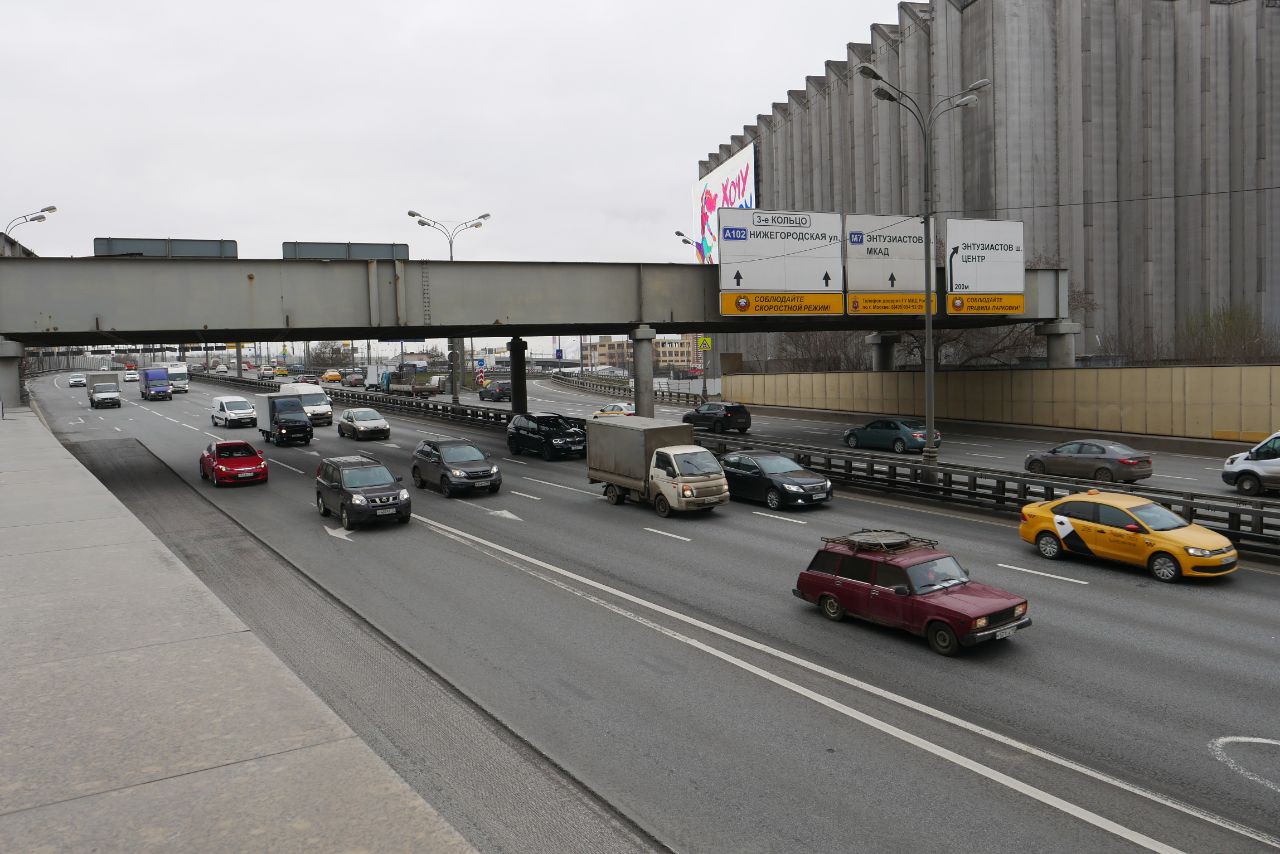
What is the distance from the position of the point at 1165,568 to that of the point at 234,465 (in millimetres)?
27183

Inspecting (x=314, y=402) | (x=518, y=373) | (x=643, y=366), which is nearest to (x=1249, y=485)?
(x=643, y=366)

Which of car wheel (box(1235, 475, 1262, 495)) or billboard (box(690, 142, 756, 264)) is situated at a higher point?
billboard (box(690, 142, 756, 264))

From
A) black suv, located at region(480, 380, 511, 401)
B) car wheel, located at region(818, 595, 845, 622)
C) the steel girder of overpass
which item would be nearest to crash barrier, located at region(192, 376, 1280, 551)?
the steel girder of overpass

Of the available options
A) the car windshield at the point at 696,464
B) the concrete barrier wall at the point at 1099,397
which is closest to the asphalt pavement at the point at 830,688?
the car windshield at the point at 696,464

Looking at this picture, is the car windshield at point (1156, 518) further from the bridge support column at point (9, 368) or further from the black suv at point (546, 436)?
the bridge support column at point (9, 368)

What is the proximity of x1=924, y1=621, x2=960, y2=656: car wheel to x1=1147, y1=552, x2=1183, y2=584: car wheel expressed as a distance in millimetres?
6484

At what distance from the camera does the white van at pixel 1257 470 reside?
24234 mm

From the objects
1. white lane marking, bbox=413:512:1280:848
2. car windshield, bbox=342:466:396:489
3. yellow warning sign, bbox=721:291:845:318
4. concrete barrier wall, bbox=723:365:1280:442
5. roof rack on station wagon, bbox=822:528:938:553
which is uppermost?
yellow warning sign, bbox=721:291:845:318

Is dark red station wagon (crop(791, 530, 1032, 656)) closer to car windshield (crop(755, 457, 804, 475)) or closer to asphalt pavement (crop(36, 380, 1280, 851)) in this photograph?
asphalt pavement (crop(36, 380, 1280, 851))

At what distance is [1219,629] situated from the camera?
1289 centimetres

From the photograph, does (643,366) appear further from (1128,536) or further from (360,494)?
(1128,536)

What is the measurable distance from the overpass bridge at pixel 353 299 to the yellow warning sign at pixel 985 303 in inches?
99.7

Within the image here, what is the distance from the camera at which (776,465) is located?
25.1 m

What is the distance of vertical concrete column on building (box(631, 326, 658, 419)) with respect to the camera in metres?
36.5
